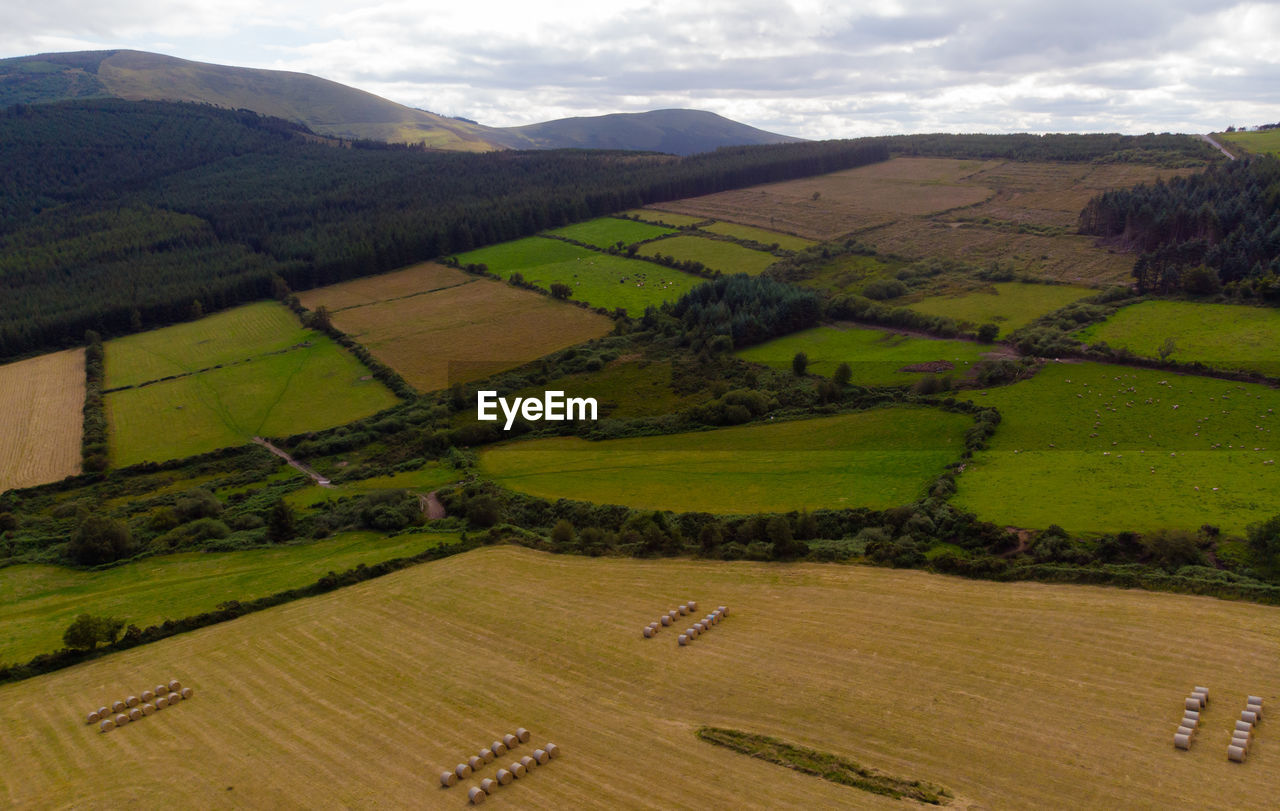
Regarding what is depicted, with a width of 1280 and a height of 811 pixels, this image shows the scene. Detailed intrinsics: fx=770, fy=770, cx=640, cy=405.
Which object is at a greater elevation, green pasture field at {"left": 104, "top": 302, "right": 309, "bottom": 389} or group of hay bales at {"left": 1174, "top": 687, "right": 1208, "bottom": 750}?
group of hay bales at {"left": 1174, "top": 687, "right": 1208, "bottom": 750}

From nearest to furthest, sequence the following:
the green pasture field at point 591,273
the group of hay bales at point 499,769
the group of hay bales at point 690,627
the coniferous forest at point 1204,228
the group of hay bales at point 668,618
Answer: the group of hay bales at point 499,769 → the group of hay bales at point 690,627 → the group of hay bales at point 668,618 → the coniferous forest at point 1204,228 → the green pasture field at point 591,273

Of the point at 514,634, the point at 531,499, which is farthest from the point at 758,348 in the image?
the point at 514,634

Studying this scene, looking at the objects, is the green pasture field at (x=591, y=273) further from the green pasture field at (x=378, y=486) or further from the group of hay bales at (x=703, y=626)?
the group of hay bales at (x=703, y=626)

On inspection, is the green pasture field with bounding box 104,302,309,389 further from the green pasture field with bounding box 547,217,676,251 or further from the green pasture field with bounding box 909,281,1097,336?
the green pasture field with bounding box 909,281,1097,336

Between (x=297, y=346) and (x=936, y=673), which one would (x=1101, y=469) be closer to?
(x=936, y=673)

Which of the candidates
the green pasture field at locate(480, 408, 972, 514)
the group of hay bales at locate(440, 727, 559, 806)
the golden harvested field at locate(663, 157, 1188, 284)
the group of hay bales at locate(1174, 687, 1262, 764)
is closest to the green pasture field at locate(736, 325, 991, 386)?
the green pasture field at locate(480, 408, 972, 514)

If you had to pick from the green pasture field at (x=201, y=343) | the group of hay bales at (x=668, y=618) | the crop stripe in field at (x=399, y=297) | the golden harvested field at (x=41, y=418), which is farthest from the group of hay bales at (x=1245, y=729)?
the crop stripe in field at (x=399, y=297)
